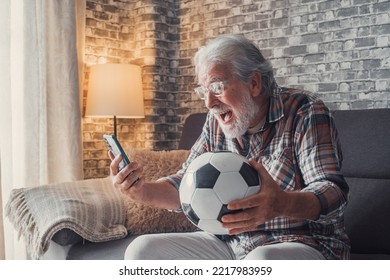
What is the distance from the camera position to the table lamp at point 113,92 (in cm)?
286

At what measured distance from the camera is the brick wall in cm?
259

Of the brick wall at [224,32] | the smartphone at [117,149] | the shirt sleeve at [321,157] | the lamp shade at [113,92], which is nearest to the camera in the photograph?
the shirt sleeve at [321,157]

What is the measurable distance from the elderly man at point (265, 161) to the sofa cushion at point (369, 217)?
46cm

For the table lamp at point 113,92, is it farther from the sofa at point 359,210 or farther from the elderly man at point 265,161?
the elderly man at point 265,161

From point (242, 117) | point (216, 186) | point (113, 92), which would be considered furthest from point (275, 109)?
point (113, 92)

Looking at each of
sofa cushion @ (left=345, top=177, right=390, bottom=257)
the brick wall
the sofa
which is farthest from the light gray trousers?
the brick wall

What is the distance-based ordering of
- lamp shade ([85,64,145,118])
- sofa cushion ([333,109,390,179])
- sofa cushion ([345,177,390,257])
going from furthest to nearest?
lamp shade ([85,64,145,118]) → sofa cushion ([333,109,390,179]) → sofa cushion ([345,177,390,257])

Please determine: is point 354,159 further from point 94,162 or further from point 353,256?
point 94,162

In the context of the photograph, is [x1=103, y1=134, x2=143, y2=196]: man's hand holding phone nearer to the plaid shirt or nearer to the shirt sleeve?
the plaid shirt

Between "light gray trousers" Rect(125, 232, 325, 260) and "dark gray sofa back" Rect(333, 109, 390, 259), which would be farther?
"dark gray sofa back" Rect(333, 109, 390, 259)

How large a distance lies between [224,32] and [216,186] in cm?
Answer: 198

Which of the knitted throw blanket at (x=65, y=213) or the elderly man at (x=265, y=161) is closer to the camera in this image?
the elderly man at (x=265, y=161)

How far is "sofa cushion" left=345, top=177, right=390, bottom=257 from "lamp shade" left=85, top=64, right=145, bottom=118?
1297 millimetres

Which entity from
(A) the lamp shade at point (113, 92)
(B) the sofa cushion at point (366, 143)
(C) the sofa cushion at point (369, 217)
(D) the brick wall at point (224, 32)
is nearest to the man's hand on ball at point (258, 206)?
(C) the sofa cushion at point (369, 217)
